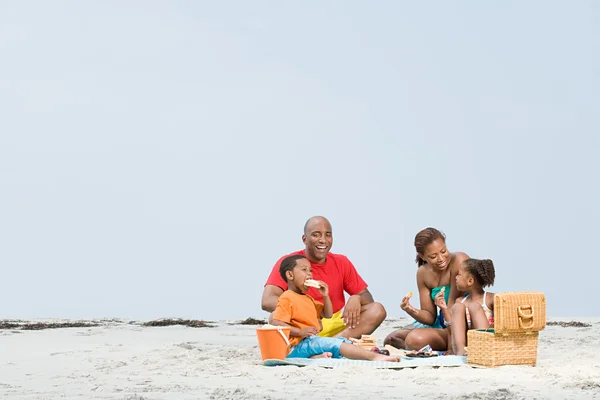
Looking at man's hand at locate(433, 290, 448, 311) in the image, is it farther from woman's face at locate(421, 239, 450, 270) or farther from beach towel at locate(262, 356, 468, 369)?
beach towel at locate(262, 356, 468, 369)

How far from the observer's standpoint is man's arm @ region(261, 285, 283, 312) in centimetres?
750

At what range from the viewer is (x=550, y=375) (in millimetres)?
5953

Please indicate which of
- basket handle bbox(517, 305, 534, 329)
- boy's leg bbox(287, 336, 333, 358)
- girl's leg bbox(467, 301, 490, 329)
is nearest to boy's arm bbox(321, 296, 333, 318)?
boy's leg bbox(287, 336, 333, 358)

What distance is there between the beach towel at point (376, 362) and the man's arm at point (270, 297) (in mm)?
889

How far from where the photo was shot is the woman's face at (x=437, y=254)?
705 cm

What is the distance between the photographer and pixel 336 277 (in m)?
7.96

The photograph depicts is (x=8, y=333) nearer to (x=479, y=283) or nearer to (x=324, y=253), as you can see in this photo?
(x=324, y=253)

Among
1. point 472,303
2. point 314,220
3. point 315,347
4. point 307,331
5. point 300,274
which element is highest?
point 314,220

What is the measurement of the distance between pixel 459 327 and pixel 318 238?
Result: 1.70 metres

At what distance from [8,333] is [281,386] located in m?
6.95

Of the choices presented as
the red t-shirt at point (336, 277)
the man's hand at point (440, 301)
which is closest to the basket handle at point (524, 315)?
the man's hand at point (440, 301)

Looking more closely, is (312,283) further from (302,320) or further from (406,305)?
(406,305)

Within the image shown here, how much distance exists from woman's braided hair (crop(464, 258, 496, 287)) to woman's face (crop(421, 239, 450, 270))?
0.36m

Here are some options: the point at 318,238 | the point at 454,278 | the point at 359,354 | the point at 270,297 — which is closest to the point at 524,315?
the point at 454,278
